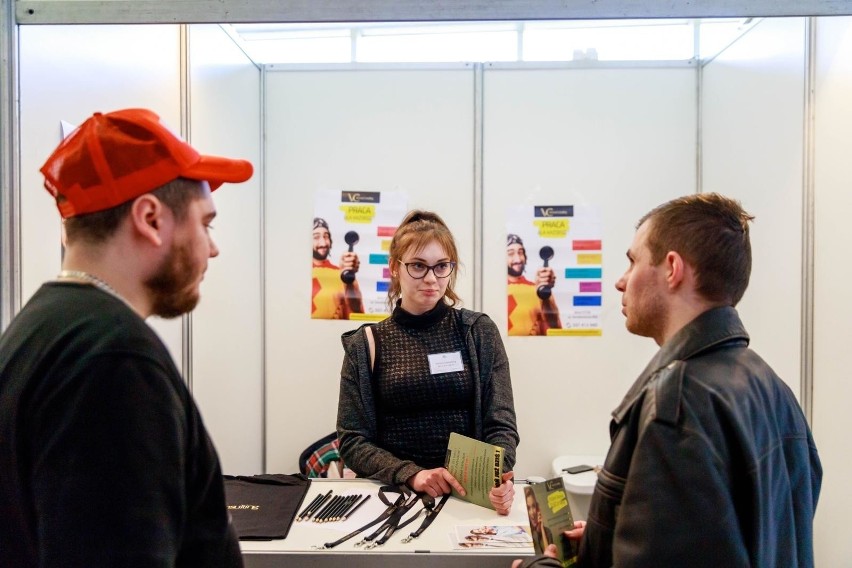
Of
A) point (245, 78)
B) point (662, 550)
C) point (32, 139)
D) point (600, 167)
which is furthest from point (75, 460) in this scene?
point (600, 167)

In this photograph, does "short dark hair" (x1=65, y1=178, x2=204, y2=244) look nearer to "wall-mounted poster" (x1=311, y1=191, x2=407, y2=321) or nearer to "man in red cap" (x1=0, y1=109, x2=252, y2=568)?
"man in red cap" (x1=0, y1=109, x2=252, y2=568)

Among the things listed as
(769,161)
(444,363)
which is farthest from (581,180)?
(444,363)

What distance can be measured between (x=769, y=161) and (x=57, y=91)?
8.27 feet

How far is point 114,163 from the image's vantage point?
734 mm

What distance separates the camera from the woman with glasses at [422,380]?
1.67 metres

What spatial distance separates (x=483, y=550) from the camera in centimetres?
115

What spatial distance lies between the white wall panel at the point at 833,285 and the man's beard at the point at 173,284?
2005 mm

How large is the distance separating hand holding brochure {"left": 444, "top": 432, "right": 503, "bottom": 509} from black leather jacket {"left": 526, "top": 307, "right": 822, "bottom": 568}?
0.37 metres

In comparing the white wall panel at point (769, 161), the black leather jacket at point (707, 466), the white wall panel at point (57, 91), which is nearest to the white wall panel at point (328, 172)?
the white wall panel at point (57, 91)

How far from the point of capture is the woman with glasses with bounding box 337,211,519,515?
1.67m

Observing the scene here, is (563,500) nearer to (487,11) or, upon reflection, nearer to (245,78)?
(487,11)

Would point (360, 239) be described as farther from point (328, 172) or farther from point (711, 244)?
point (711, 244)

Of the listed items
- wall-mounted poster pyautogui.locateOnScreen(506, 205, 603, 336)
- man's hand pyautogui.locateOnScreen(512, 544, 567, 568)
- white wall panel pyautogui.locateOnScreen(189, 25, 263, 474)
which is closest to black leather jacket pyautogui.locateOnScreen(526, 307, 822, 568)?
man's hand pyautogui.locateOnScreen(512, 544, 567, 568)

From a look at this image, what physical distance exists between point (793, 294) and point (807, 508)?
145 centimetres
